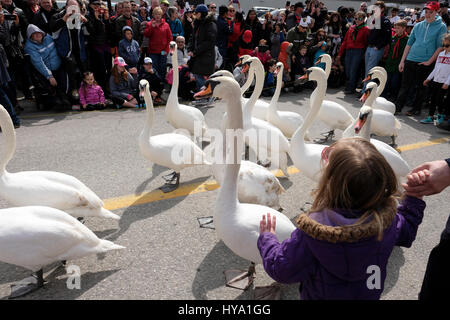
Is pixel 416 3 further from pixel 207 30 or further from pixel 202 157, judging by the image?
pixel 202 157

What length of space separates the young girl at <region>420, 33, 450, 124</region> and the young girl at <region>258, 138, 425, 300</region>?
7.03 metres

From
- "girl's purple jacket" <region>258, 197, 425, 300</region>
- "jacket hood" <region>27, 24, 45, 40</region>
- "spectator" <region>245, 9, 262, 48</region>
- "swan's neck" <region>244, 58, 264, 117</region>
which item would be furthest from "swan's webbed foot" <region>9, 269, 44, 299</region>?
"spectator" <region>245, 9, 262, 48</region>

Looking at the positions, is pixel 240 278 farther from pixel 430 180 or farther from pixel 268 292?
pixel 430 180

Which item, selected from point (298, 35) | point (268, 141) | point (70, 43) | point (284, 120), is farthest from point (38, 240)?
point (298, 35)

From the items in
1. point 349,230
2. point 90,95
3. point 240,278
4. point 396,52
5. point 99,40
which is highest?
point 99,40

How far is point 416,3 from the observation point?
38969mm

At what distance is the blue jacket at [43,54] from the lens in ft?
22.4

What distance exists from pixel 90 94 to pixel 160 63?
7.31 ft

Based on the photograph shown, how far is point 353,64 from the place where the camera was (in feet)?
31.9

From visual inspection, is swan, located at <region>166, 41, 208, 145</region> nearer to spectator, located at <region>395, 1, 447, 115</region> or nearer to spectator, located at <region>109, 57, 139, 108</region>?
spectator, located at <region>109, 57, 139, 108</region>

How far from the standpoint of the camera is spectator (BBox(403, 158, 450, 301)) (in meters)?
1.59

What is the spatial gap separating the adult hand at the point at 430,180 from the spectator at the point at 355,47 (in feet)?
29.4

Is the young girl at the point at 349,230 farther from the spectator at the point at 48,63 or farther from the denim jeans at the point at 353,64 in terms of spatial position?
the denim jeans at the point at 353,64
